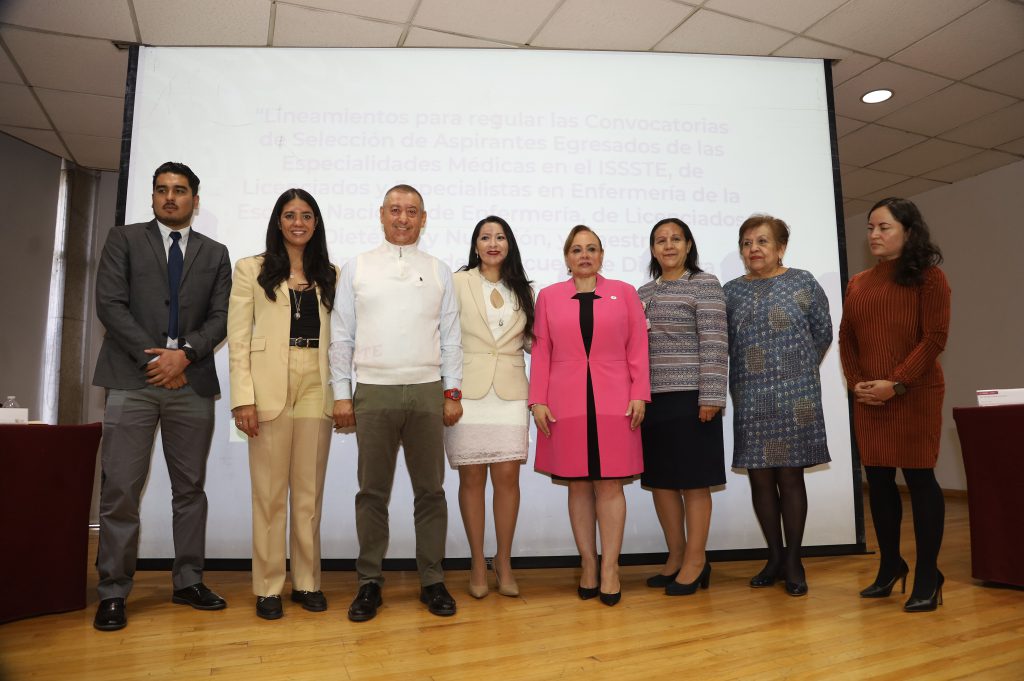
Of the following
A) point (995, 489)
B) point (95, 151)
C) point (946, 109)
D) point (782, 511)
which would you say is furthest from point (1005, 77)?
point (95, 151)

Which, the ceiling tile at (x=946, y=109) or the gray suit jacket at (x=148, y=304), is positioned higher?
the ceiling tile at (x=946, y=109)

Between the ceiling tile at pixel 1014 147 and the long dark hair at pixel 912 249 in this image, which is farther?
the ceiling tile at pixel 1014 147

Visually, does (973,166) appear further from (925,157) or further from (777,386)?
(777,386)

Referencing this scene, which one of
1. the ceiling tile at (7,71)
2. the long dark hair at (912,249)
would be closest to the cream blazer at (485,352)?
the long dark hair at (912,249)

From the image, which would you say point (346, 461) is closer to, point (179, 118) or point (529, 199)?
point (529, 199)

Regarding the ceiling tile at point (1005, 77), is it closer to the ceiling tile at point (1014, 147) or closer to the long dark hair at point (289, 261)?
the ceiling tile at point (1014, 147)

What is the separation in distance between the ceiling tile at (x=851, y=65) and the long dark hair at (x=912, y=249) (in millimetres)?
2116

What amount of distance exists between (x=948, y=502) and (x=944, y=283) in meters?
4.47

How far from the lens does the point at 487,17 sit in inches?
145

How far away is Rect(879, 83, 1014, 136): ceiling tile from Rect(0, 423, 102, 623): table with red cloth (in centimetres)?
556

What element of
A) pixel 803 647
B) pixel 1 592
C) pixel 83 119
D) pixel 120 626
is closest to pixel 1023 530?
pixel 803 647

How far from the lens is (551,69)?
4.01 metres

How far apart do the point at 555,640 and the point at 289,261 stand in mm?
1786

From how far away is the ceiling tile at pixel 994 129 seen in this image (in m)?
5.02
